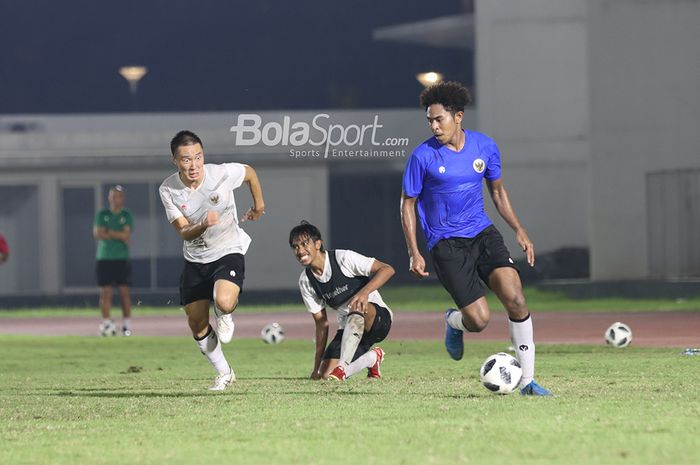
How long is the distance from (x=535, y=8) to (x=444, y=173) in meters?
31.5

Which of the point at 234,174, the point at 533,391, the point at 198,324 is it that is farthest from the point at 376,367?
the point at 533,391

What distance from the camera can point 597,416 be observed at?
29.5 ft

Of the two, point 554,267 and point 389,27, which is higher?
point 389,27

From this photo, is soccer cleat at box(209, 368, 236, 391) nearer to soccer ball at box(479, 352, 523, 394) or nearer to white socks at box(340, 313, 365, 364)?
white socks at box(340, 313, 365, 364)

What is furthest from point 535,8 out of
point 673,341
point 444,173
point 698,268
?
point 444,173

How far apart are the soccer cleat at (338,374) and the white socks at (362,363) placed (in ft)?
0.19

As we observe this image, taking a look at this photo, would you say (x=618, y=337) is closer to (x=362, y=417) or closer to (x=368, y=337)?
(x=368, y=337)

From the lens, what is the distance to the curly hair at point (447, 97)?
1096cm

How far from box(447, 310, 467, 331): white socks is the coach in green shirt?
1191 centimetres

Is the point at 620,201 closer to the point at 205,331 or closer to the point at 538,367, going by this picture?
the point at 538,367

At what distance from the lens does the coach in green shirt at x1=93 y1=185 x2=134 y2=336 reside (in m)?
23.5

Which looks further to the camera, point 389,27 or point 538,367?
point 389,27

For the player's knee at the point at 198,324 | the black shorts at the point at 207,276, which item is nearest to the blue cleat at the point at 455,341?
the black shorts at the point at 207,276

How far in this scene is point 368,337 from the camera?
13102 mm
